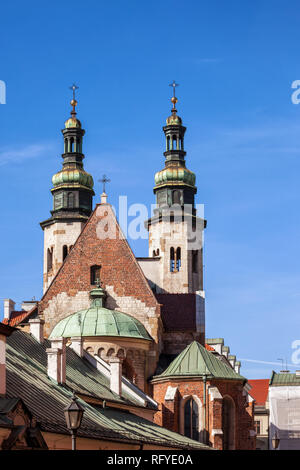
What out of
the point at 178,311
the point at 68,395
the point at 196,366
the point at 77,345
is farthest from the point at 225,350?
the point at 68,395

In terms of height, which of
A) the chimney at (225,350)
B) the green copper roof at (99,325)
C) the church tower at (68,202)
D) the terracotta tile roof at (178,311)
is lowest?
the green copper roof at (99,325)

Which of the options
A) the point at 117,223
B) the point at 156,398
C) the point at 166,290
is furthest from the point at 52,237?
the point at 156,398

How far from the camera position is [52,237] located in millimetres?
94750

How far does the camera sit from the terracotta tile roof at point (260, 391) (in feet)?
364

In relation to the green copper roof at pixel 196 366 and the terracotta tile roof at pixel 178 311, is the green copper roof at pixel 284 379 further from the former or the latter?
the green copper roof at pixel 196 366

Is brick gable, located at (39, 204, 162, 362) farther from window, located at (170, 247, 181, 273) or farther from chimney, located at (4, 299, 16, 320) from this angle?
chimney, located at (4, 299, 16, 320)

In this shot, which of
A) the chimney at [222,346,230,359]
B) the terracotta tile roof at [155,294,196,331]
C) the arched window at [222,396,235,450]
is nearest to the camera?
the arched window at [222,396,235,450]

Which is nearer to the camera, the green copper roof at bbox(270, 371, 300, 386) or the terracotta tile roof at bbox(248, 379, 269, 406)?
the green copper roof at bbox(270, 371, 300, 386)

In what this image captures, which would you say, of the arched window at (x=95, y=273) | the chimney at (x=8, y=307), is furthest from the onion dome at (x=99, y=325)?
the chimney at (x=8, y=307)

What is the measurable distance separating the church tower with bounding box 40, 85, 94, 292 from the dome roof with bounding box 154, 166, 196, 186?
675cm

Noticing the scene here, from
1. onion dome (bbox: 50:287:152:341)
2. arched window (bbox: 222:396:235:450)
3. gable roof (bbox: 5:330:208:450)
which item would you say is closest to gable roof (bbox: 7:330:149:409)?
gable roof (bbox: 5:330:208:450)

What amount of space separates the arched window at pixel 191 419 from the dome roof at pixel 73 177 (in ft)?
132

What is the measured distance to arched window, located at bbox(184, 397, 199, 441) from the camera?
57.5m
